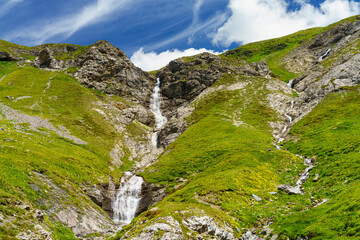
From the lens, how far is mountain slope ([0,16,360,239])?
928 inches

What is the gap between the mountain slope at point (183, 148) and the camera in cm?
2358

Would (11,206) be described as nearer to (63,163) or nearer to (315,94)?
(63,163)

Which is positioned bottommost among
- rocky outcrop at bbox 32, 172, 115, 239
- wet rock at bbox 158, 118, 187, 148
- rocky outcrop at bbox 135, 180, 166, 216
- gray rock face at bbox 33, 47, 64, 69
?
rocky outcrop at bbox 135, 180, 166, 216

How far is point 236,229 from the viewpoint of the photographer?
79.1 ft

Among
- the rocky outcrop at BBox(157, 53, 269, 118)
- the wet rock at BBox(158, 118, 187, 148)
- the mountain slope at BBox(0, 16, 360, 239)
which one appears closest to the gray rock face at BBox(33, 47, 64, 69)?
the mountain slope at BBox(0, 16, 360, 239)

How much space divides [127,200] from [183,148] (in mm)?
26908

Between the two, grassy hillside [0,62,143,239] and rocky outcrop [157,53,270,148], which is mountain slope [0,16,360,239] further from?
rocky outcrop [157,53,270,148]

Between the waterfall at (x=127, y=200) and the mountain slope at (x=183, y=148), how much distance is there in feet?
6.11

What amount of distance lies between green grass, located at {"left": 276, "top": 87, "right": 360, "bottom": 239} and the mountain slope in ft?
0.68

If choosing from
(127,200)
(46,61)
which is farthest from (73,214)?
(46,61)

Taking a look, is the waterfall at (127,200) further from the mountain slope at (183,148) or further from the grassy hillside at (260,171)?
the grassy hillside at (260,171)

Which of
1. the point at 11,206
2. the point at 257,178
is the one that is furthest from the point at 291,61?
the point at 11,206

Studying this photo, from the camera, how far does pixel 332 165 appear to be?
36.0 m

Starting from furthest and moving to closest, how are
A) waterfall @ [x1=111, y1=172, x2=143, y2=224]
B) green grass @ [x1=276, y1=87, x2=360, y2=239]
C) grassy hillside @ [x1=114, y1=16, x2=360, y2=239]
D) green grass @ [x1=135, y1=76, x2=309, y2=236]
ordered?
1. waterfall @ [x1=111, y1=172, x2=143, y2=224]
2. green grass @ [x1=135, y1=76, x2=309, y2=236]
3. grassy hillside @ [x1=114, y1=16, x2=360, y2=239]
4. green grass @ [x1=276, y1=87, x2=360, y2=239]
